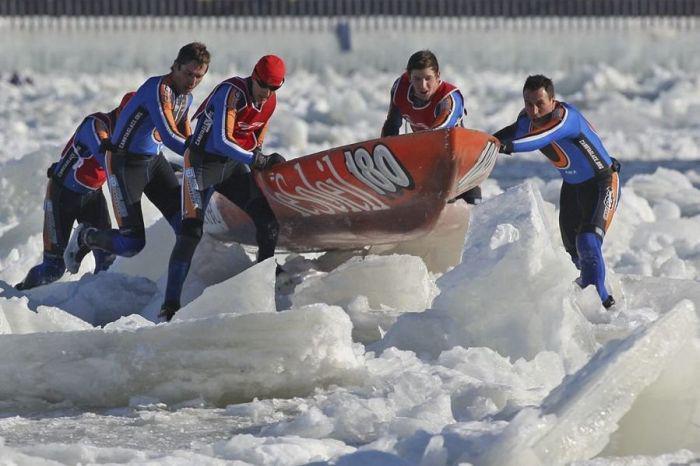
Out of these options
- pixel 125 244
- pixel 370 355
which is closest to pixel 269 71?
pixel 125 244

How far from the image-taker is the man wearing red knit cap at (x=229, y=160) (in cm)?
856

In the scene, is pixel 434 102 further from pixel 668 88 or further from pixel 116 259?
pixel 668 88

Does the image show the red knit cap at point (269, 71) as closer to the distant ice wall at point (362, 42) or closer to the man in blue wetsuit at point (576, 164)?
the man in blue wetsuit at point (576, 164)

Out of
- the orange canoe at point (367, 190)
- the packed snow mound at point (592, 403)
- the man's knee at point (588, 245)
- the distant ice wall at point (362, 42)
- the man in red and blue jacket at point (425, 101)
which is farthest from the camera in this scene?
the distant ice wall at point (362, 42)

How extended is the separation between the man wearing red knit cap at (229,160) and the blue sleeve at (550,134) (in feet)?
4.15

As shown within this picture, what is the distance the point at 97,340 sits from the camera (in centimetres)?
712

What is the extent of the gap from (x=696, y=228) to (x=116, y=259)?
4.90 metres

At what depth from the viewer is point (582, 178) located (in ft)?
29.7

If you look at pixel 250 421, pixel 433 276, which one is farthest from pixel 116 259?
pixel 250 421

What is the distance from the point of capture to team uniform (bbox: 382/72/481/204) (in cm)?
910

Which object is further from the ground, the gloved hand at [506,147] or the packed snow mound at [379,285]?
the gloved hand at [506,147]

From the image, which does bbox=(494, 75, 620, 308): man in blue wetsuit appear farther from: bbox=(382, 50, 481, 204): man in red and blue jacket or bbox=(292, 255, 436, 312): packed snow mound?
bbox=(292, 255, 436, 312): packed snow mound

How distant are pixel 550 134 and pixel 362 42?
2101cm

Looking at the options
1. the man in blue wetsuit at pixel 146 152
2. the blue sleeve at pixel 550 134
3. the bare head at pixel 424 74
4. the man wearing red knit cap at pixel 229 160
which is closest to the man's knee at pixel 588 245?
the blue sleeve at pixel 550 134
